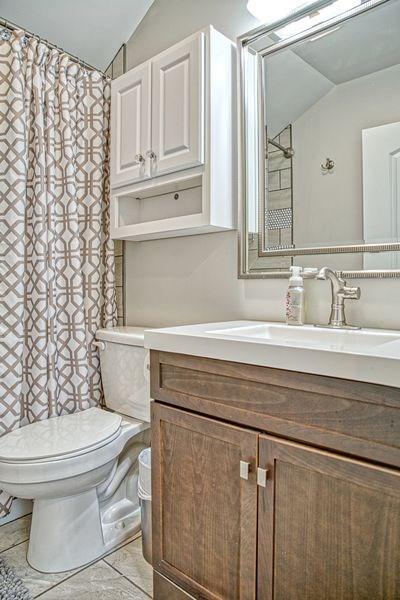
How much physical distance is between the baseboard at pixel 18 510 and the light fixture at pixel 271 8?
2179 mm

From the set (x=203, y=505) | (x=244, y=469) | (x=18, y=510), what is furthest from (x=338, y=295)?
(x=18, y=510)

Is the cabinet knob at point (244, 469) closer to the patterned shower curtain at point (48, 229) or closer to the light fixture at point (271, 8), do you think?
the patterned shower curtain at point (48, 229)

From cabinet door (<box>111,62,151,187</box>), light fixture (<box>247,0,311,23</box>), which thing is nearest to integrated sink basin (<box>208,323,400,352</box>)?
cabinet door (<box>111,62,151,187</box>)

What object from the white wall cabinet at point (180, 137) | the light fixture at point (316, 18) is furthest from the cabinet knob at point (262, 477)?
the light fixture at point (316, 18)

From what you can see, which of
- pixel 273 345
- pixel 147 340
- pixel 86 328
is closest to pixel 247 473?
pixel 273 345

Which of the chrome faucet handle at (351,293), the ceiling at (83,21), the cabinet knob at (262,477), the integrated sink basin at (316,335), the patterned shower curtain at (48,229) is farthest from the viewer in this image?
the ceiling at (83,21)

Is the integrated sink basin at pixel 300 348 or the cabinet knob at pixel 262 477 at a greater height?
the integrated sink basin at pixel 300 348

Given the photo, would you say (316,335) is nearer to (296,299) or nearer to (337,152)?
(296,299)

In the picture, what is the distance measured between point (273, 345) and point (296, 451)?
23 cm

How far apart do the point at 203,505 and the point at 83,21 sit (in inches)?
83.9

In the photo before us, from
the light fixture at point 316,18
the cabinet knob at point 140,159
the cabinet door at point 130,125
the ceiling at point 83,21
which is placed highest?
the ceiling at point 83,21

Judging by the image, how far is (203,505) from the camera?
105 cm

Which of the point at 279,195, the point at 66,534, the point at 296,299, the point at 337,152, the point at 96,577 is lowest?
the point at 96,577

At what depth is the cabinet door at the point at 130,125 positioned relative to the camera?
5.53 feet
